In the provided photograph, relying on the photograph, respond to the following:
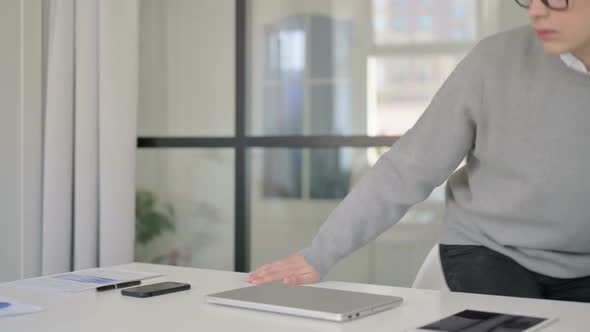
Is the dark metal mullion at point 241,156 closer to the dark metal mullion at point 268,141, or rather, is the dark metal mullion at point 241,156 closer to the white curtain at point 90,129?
the dark metal mullion at point 268,141

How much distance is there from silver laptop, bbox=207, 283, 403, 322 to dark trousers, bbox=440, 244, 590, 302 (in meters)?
0.41

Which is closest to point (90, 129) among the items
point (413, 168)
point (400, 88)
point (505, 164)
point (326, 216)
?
point (326, 216)

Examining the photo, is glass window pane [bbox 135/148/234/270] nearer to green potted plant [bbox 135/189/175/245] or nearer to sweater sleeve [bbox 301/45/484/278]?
green potted plant [bbox 135/189/175/245]

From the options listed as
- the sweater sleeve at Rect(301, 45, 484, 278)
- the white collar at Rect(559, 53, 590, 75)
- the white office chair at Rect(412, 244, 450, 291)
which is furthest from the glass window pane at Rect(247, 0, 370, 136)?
the white collar at Rect(559, 53, 590, 75)

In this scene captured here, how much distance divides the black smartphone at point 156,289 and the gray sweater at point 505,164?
0.28 metres

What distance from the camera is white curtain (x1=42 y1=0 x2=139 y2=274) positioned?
317 centimetres

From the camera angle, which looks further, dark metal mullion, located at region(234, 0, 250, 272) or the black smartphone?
dark metal mullion, located at region(234, 0, 250, 272)

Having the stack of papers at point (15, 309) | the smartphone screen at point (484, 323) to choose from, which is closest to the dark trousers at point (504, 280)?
the smartphone screen at point (484, 323)

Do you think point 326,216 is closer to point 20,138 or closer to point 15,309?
point 20,138

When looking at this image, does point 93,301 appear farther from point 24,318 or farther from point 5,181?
point 5,181

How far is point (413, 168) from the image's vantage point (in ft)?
5.37

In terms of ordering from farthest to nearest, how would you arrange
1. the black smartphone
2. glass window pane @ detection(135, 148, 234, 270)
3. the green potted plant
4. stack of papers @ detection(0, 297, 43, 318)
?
the green potted plant → glass window pane @ detection(135, 148, 234, 270) → the black smartphone → stack of papers @ detection(0, 297, 43, 318)

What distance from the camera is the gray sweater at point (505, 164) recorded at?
1.53 metres

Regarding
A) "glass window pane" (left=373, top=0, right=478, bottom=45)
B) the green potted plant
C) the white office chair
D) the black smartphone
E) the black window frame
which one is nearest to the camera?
the black smartphone
